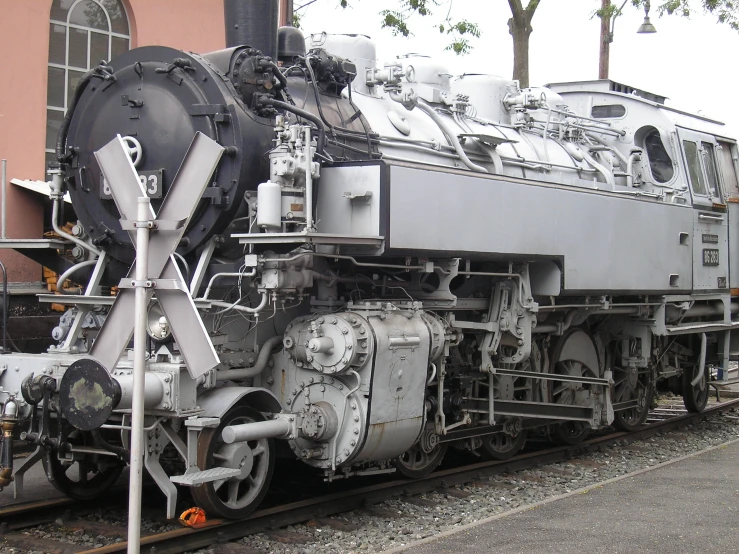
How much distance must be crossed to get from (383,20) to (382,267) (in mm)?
11380

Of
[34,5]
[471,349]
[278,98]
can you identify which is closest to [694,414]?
[471,349]

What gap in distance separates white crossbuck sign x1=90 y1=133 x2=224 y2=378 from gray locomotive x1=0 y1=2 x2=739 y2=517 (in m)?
0.01

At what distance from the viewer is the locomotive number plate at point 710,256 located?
33.5 feet

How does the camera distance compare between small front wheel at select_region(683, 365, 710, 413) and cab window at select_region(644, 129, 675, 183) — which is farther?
small front wheel at select_region(683, 365, 710, 413)

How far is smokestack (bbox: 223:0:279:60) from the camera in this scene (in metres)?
6.46

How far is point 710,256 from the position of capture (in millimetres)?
10352

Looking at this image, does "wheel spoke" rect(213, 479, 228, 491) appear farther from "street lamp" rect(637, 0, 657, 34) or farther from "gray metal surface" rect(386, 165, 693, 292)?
"street lamp" rect(637, 0, 657, 34)

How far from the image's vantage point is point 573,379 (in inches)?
334

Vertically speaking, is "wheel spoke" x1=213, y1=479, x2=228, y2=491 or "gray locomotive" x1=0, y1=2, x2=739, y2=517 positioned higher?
"gray locomotive" x1=0, y1=2, x2=739, y2=517

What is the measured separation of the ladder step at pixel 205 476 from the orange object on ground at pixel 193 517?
12.5 inches

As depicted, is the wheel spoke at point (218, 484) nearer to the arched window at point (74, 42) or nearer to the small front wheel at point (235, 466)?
the small front wheel at point (235, 466)

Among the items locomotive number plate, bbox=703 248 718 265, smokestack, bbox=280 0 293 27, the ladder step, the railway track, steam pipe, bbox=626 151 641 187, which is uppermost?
smokestack, bbox=280 0 293 27

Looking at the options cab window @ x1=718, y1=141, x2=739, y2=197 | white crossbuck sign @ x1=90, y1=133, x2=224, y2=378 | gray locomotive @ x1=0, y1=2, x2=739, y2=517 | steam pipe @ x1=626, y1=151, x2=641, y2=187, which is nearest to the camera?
white crossbuck sign @ x1=90, y1=133, x2=224, y2=378

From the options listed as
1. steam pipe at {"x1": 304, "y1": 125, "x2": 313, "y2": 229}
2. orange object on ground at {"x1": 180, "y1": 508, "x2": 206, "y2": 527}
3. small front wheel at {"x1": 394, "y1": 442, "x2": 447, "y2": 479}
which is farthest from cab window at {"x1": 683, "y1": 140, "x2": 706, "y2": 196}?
orange object on ground at {"x1": 180, "y1": 508, "x2": 206, "y2": 527}
